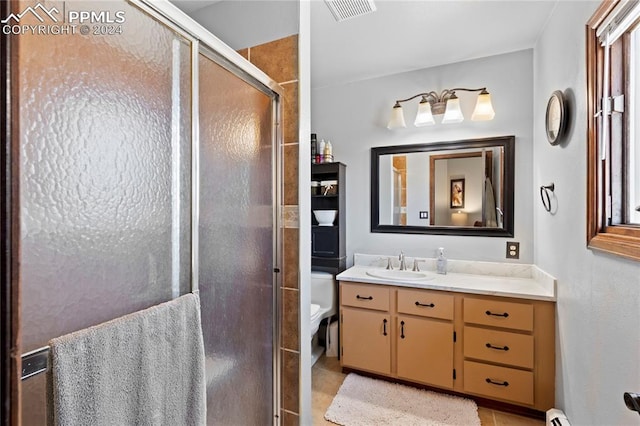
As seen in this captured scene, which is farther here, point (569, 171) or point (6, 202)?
point (569, 171)

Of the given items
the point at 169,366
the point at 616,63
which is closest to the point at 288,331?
the point at 169,366

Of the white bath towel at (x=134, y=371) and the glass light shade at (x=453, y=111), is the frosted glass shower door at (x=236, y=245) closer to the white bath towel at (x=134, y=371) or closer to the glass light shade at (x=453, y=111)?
the white bath towel at (x=134, y=371)

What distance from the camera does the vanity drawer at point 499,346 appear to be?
183cm

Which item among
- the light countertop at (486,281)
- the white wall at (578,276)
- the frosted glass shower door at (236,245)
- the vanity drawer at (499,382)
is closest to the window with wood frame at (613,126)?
the white wall at (578,276)

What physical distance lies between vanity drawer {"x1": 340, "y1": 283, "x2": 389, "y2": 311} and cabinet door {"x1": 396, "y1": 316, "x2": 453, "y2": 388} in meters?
0.18

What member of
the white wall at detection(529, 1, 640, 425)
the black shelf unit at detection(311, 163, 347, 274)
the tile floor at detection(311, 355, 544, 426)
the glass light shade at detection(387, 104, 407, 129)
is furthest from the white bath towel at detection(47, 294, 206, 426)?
the glass light shade at detection(387, 104, 407, 129)

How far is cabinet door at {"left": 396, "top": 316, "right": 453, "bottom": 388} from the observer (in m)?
1.99

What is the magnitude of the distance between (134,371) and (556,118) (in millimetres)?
2245

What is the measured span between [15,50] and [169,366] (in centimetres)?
79

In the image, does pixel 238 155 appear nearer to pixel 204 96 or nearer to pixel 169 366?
pixel 204 96

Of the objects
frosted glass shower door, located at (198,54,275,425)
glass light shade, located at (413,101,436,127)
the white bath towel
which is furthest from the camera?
glass light shade, located at (413,101,436,127)

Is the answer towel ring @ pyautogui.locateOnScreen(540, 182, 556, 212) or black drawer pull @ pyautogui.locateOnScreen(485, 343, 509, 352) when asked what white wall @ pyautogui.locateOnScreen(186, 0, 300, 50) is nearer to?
towel ring @ pyautogui.locateOnScreen(540, 182, 556, 212)

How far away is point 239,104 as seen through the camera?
1.16 meters

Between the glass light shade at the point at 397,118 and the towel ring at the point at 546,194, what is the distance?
1116 mm
